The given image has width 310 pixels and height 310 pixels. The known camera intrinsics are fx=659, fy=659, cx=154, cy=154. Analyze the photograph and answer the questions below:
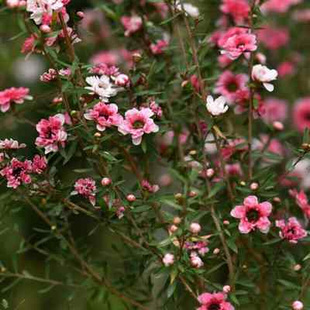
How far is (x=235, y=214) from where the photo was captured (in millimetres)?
1278

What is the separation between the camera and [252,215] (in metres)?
1.29

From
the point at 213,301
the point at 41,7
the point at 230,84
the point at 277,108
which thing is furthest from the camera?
the point at 277,108

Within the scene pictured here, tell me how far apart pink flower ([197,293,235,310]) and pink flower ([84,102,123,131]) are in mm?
369

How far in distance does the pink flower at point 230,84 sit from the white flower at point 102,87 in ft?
1.16

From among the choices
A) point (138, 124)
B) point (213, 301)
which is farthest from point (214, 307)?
point (138, 124)

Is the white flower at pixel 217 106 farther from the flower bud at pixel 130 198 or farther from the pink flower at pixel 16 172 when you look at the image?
the pink flower at pixel 16 172

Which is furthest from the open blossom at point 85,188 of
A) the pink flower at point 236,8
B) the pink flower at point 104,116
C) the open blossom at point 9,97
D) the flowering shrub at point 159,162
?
the pink flower at point 236,8

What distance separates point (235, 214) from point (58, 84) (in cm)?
42

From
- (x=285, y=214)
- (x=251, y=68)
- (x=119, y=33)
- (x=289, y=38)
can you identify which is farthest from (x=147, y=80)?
(x=289, y=38)

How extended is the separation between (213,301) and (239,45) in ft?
1.69

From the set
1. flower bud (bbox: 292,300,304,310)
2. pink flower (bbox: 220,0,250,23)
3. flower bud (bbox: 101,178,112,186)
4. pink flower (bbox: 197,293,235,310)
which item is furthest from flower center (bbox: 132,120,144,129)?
pink flower (bbox: 220,0,250,23)

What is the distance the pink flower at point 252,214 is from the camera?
1.26 meters

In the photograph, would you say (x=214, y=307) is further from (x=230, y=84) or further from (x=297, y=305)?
(x=230, y=84)

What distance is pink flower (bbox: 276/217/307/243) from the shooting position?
1.33m
